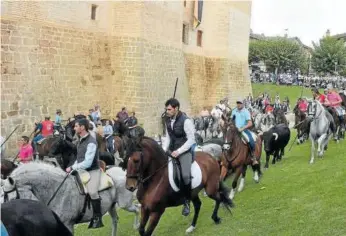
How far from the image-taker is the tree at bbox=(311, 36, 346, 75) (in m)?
63.8

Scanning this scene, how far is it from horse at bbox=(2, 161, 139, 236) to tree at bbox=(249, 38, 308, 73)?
63.1 metres

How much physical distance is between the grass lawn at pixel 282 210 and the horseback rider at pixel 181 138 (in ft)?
3.82

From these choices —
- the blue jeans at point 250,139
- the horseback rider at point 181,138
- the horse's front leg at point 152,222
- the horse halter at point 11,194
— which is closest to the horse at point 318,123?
the blue jeans at point 250,139

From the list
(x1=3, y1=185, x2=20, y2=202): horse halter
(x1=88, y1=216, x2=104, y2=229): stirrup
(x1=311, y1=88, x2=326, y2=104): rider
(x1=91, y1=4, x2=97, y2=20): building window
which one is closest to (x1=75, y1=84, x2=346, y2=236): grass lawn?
(x1=88, y1=216, x2=104, y2=229): stirrup

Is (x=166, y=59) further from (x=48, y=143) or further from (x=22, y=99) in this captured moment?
(x=48, y=143)

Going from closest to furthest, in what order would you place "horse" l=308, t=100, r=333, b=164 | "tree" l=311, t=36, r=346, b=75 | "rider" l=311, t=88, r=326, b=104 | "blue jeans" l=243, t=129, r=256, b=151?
"blue jeans" l=243, t=129, r=256, b=151 < "horse" l=308, t=100, r=333, b=164 < "rider" l=311, t=88, r=326, b=104 < "tree" l=311, t=36, r=346, b=75

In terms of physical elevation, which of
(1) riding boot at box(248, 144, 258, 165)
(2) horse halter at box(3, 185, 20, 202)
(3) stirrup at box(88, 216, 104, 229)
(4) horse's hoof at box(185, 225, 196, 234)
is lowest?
(4) horse's hoof at box(185, 225, 196, 234)

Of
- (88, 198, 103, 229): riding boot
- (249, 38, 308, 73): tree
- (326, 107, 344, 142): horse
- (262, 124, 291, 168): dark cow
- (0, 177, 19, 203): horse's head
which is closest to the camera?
(0, 177, 19, 203): horse's head

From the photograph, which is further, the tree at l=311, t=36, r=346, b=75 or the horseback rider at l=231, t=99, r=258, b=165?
the tree at l=311, t=36, r=346, b=75

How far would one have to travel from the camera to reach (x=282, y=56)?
6812 cm

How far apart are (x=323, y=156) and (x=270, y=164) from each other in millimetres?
1847

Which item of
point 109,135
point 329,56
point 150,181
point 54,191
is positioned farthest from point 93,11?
point 329,56

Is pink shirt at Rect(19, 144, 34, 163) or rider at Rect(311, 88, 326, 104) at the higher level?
rider at Rect(311, 88, 326, 104)

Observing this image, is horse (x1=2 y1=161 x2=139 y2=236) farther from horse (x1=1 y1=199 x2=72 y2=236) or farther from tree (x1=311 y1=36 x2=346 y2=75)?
tree (x1=311 y1=36 x2=346 y2=75)
